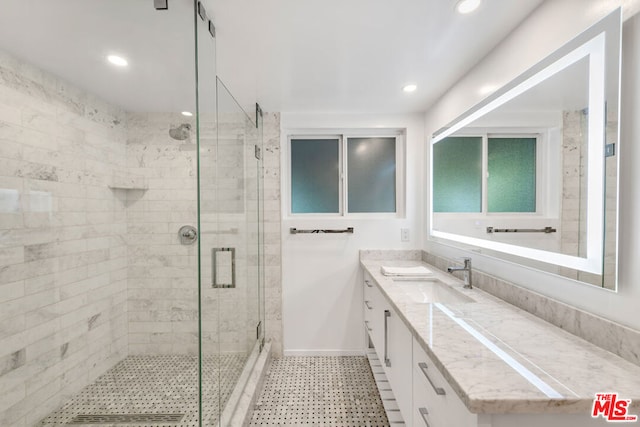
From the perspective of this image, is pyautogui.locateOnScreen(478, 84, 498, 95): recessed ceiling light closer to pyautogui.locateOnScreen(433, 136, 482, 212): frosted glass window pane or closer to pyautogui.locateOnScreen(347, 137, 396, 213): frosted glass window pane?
pyautogui.locateOnScreen(433, 136, 482, 212): frosted glass window pane

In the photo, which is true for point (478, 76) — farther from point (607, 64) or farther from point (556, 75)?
point (607, 64)

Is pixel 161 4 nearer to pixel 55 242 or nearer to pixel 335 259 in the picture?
pixel 55 242

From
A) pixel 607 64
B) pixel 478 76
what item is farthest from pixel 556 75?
pixel 478 76

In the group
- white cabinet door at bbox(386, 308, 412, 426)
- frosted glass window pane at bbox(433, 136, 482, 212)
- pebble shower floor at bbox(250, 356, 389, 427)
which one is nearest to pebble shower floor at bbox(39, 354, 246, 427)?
pebble shower floor at bbox(250, 356, 389, 427)

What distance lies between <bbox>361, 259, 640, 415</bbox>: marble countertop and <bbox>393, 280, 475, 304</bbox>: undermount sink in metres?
0.44

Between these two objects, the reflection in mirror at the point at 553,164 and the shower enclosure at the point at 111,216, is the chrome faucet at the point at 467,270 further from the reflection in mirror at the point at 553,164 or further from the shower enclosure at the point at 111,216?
the shower enclosure at the point at 111,216

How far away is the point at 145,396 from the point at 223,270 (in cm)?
66

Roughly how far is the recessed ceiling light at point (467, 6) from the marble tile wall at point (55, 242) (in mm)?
1586

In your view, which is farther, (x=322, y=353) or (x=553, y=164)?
(x=322, y=353)

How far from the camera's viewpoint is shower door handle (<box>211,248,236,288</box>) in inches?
58.1

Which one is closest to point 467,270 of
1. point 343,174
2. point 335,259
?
point 335,259

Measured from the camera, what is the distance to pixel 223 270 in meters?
1.62

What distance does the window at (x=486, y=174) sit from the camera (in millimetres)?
1431

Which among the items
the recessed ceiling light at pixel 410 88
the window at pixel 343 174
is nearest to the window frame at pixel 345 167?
the window at pixel 343 174
